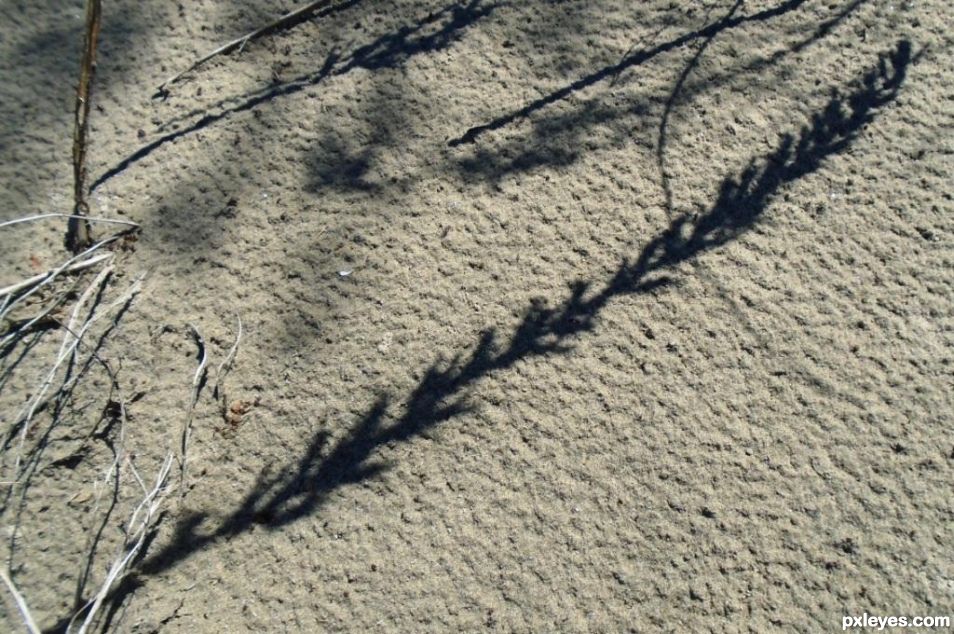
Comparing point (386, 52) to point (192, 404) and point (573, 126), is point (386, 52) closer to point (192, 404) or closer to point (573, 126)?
point (573, 126)

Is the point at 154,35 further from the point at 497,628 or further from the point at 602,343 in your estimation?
the point at 497,628

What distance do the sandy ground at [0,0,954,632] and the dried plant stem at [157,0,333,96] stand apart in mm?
39

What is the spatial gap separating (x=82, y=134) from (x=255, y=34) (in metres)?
0.84

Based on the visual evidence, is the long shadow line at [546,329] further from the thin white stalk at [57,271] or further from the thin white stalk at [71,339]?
the thin white stalk at [57,271]

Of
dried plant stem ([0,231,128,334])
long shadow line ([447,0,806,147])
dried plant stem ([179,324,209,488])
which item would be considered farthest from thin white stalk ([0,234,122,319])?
long shadow line ([447,0,806,147])

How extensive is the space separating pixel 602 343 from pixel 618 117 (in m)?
0.93

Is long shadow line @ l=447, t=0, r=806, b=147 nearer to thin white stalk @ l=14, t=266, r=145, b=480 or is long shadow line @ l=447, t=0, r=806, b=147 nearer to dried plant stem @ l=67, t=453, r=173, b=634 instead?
thin white stalk @ l=14, t=266, r=145, b=480

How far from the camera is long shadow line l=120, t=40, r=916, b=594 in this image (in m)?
2.15

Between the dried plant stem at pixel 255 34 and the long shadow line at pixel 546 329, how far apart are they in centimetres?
157

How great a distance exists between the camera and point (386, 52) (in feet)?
9.26

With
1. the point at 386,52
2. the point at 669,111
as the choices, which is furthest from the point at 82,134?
the point at 669,111

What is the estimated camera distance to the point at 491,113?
2705mm

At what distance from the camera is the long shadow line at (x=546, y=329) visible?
2150mm

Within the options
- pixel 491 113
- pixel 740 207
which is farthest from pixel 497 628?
pixel 491 113
